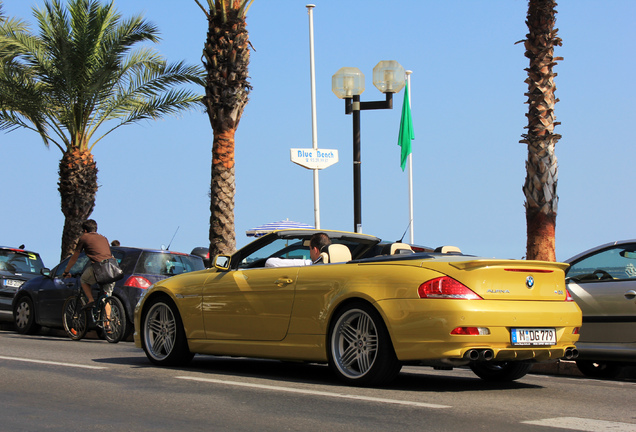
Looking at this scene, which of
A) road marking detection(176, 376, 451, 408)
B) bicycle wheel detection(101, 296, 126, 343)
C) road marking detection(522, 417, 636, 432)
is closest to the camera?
road marking detection(522, 417, 636, 432)

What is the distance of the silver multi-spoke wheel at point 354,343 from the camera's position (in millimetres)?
7570

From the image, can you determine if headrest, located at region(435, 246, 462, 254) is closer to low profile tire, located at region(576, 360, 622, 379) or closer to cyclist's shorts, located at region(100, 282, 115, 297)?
low profile tire, located at region(576, 360, 622, 379)

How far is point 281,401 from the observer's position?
679 centimetres

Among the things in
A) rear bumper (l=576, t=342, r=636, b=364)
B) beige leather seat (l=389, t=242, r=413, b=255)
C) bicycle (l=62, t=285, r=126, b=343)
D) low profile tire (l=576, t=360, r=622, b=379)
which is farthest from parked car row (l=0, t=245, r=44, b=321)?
rear bumper (l=576, t=342, r=636, b=364)

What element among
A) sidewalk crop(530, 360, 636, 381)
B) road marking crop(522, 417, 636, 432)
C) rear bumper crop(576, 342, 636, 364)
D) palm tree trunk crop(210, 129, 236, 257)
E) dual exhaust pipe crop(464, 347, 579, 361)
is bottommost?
sidewalk crop(530, 360, 636, 381)

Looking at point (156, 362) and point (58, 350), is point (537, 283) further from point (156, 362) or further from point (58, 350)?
point (58, 350)

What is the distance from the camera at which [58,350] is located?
1193cm

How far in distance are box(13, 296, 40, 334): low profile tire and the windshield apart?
183 cm

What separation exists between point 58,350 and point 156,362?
286cm

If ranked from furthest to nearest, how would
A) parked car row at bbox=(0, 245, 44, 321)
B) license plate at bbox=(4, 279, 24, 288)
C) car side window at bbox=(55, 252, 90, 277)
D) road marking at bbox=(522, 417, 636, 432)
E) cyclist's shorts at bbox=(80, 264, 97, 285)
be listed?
license plate at bbox=(4, 279, 24, 288)
parked car row at bbox=(0, 245, 44, 321)
car side window at bbox=(55, 252, 90, 277)
cyclist's shorts at bbox=(80, 264, 97, 285)
road marking at bbox=(522, 417, 636, 432)

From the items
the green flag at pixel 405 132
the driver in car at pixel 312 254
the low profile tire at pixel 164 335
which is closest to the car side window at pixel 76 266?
the low profile tire at pixel 164 335

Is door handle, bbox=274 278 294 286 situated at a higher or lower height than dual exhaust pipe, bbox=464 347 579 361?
higher

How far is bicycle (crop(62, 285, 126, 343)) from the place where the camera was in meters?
14.3

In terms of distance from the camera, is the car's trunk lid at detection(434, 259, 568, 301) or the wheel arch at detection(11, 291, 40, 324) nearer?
the car's trunk lid at detection(434, 259, 568, 301)
